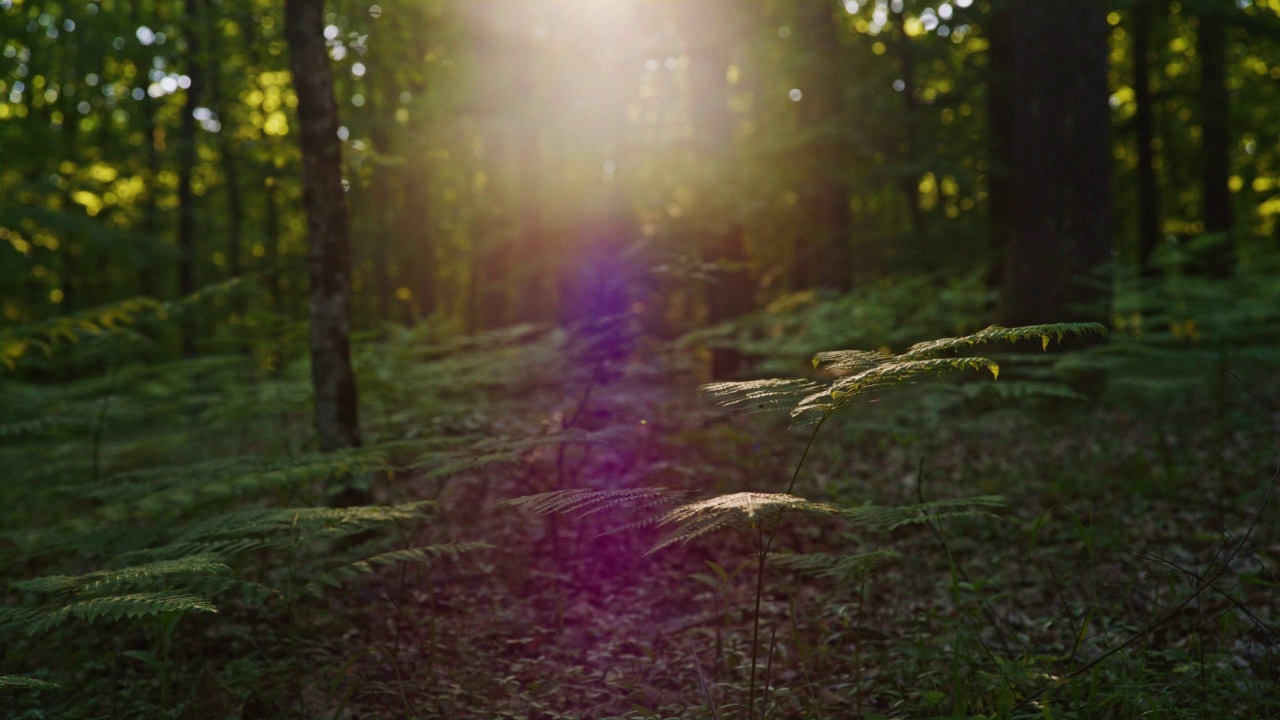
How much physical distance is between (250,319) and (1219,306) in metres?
8.81

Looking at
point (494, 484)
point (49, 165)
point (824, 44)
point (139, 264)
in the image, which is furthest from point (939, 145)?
point (49, 165)

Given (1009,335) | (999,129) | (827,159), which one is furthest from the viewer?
(827,159)

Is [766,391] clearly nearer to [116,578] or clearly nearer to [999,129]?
[116,578]

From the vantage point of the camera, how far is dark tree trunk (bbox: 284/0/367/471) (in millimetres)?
5234

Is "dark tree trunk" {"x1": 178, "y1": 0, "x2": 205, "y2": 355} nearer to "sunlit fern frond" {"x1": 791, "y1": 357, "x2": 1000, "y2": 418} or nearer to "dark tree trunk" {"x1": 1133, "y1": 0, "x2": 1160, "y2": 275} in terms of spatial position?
"sunlit fern frond" {"x1": 791, "y1": 357, "x2": 1000, "y2": 418}

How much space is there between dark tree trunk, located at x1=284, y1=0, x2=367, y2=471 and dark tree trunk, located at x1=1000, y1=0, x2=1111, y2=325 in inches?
238

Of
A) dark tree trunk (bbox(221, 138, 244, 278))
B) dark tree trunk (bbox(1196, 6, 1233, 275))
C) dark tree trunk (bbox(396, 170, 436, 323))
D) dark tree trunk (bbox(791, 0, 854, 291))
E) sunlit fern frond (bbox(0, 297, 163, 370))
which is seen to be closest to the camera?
sunlit fern frond (bbox(0, 297, 163, 370))

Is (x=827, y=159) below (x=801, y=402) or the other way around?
the other way around

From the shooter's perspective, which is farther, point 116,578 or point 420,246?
point 420,246

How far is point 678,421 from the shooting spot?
22.5 ft

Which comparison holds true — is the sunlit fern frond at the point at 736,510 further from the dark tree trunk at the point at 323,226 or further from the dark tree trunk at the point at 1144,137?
the dark tree trunk at the point at 1144,137

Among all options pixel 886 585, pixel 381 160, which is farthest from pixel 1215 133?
pixel 381 160

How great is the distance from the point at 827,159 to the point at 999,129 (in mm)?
2433

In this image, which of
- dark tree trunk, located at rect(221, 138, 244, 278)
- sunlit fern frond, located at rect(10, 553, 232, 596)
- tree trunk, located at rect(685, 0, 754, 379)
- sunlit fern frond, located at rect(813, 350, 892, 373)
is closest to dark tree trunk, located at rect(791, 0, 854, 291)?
tree trunk, located at rect(685, 0, 754, 379)
